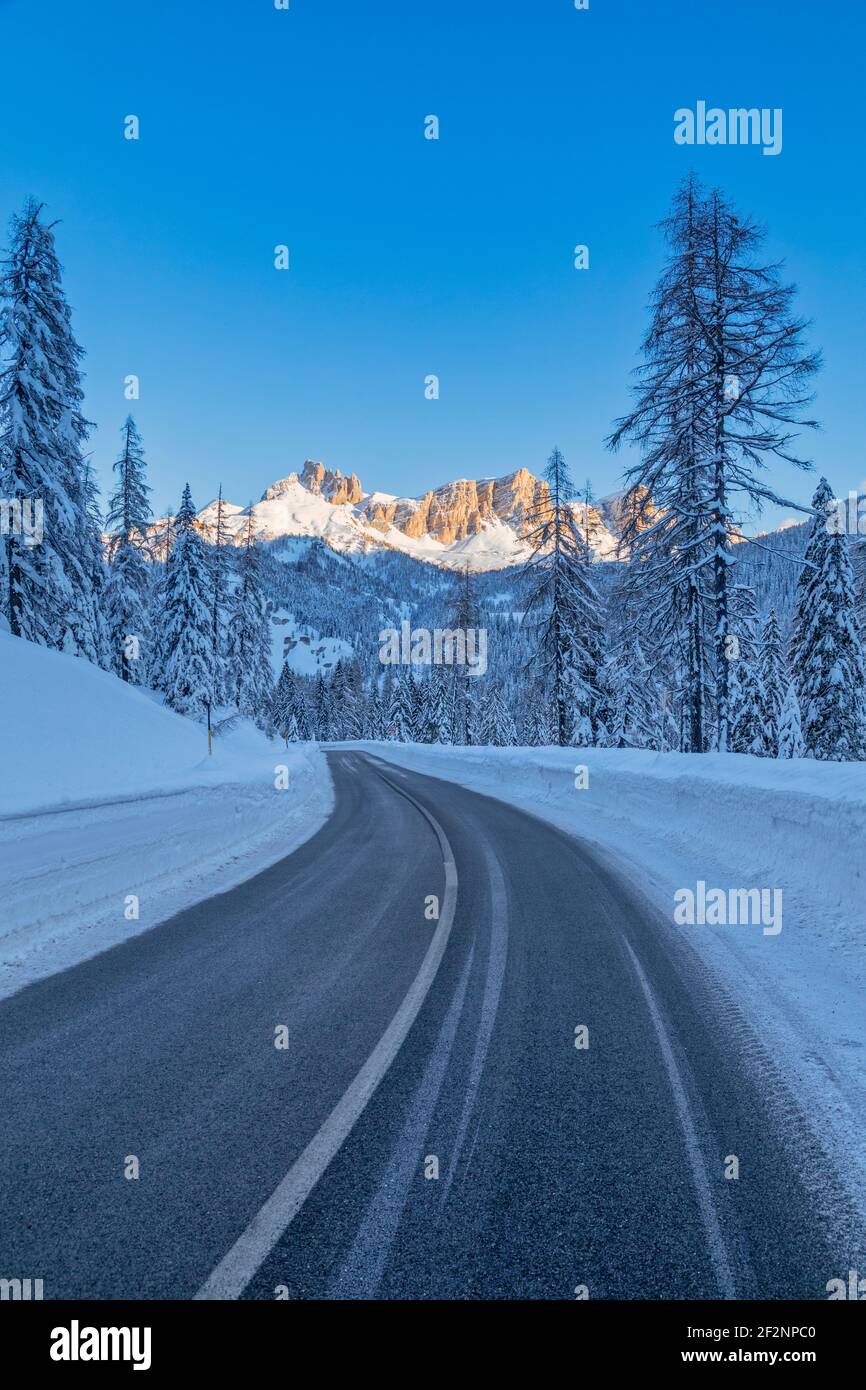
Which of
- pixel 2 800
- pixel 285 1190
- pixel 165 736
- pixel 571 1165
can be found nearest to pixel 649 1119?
pixel 571 1165

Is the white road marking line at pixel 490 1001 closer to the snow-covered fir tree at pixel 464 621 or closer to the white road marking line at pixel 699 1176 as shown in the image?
the white road marking line at pixel 699 1176

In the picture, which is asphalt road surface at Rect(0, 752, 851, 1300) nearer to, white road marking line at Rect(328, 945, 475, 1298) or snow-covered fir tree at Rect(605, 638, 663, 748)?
white road marking line at Rect(328, 945, 475, 1298)

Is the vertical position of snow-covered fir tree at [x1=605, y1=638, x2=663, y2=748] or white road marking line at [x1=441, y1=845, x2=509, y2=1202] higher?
snow-covered fir tree at [x1=605, y1=638, x2=663, y2=748]

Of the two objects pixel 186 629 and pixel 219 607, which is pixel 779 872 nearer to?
pixel 186 629

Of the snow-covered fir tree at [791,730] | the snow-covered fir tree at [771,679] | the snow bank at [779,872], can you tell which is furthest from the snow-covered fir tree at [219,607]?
the snow-covered fir tree at [771,679]

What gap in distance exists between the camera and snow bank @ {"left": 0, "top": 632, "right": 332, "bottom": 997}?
6270mm

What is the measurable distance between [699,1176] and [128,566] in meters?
39.8

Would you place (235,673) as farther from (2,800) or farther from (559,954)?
(559,954)

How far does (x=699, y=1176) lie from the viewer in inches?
107

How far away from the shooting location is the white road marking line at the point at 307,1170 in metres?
2.16

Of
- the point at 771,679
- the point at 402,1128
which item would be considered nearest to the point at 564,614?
the point at 771,679

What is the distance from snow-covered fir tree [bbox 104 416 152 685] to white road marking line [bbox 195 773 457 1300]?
34.5m

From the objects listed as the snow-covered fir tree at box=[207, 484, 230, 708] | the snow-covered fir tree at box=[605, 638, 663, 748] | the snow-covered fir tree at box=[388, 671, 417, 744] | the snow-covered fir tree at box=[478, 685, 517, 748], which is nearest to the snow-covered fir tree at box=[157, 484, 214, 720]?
the snow-covered fir tree at box=[207, 484, 230, 708]

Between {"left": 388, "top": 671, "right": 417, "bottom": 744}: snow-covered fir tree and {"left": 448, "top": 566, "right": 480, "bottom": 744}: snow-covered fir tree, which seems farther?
{"left": 388, "top": 671, "right": 417, "bottom": 744}: snow-covered fir tree
